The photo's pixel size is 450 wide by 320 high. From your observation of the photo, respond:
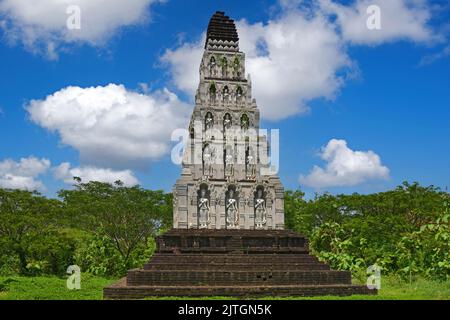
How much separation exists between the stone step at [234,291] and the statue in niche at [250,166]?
36.4 feet

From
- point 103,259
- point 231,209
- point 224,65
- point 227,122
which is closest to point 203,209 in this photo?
point 231,209

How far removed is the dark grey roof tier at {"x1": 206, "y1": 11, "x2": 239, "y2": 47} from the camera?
109 ft

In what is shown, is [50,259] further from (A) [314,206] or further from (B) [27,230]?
(A) [314,206]

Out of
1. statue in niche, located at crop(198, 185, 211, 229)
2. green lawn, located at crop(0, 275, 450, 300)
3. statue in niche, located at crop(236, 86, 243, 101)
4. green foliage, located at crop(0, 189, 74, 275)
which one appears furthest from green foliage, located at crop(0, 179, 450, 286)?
statue in niche, located at crop(236, 86, 243, 101)

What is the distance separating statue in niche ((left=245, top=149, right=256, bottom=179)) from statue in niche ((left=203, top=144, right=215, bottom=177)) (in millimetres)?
2452

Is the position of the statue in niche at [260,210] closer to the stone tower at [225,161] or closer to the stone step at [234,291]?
the stone tower at [225,161]

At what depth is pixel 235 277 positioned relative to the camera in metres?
21.6

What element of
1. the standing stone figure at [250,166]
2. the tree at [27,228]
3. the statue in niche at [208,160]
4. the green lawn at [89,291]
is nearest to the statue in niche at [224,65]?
the statue in niche at [208,160]

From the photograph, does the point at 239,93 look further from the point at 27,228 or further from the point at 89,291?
the point at 27,228

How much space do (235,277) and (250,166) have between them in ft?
35.5

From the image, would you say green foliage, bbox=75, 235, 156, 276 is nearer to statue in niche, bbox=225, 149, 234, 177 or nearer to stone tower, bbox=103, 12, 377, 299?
stone tower, bbox=103, 12, 377, 299

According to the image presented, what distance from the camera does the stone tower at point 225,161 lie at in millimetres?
29641
